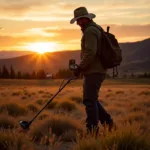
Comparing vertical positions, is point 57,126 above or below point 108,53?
below

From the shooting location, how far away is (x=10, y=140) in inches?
229

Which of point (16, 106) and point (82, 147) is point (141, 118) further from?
point (82, 147)

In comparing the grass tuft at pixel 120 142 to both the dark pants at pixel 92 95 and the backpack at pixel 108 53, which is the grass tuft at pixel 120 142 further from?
the backpack at pixel 108 53

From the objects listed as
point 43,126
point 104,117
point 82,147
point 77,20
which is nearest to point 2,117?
point 43,126

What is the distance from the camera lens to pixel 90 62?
650cm

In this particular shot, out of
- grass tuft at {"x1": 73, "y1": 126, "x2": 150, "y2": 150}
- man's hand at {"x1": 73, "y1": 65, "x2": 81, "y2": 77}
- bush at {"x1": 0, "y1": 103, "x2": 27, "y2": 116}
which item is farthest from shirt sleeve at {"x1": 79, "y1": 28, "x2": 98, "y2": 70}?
bush at {"x1": 0, "y1": 103, "x2": 27, "y2": 116}

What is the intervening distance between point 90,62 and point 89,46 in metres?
0.29

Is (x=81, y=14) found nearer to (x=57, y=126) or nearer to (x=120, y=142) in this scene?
(x=120, y=142)

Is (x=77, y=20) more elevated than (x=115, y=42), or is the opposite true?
(x=77, y=20)

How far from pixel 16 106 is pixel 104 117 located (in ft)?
18.9

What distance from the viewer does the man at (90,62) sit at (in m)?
6.44

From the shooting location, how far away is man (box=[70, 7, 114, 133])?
6.44 metres

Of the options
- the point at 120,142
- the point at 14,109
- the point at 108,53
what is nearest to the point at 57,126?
the point at 108,53

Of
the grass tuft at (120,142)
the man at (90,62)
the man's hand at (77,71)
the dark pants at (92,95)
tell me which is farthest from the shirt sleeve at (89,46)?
the grass tuft at (120,142)
